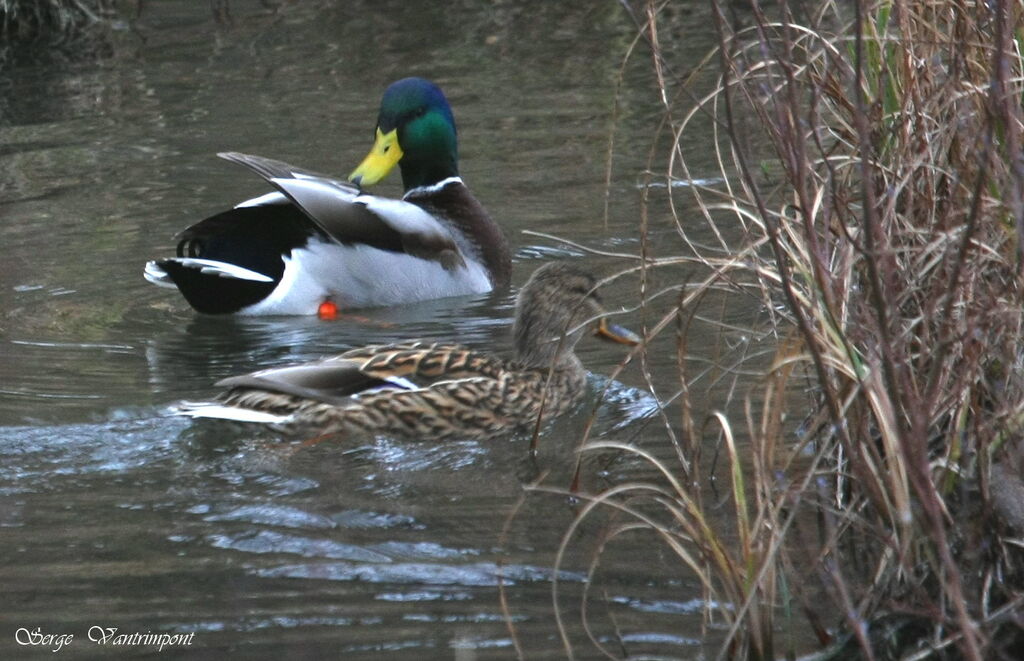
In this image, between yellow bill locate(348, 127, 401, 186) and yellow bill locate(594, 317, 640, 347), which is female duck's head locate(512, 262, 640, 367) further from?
yellow bill locate(348, 127, 401, 186)

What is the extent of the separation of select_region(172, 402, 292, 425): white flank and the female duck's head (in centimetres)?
108

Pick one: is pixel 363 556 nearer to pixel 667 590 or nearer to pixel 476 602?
pixel 476 602

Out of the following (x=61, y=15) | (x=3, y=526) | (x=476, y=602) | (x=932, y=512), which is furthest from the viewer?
(x=61, y=15)

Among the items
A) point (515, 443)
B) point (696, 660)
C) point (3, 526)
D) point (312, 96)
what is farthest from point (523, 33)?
point (696, 660)

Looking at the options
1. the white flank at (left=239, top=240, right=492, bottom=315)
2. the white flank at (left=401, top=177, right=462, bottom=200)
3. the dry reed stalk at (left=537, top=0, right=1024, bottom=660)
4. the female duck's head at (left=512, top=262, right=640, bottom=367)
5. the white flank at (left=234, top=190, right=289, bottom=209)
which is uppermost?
the dry reed stalk at (left=537, top=0, right=1024, bottom=660)

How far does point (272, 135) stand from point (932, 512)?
8913 millimetres

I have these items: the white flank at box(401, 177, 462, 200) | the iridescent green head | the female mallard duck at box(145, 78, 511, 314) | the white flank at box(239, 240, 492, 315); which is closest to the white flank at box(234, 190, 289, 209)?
the female mallard duck at box(145, 78, 511, 314)

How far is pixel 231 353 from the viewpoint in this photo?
7.53 m

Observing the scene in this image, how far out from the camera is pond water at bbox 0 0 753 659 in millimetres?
4289

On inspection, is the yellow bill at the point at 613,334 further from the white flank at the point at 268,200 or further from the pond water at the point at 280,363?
the white flank at the point at 268,200

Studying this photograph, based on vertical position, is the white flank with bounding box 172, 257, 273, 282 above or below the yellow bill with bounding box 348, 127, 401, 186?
below

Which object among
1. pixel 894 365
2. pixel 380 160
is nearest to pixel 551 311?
pixel 380 160

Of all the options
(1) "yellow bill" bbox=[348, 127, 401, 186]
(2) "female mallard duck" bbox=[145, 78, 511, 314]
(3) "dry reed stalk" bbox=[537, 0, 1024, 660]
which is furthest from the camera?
(1) "yellow bill" bbox=[348, 127, 401, 186]

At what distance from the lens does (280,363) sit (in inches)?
288
